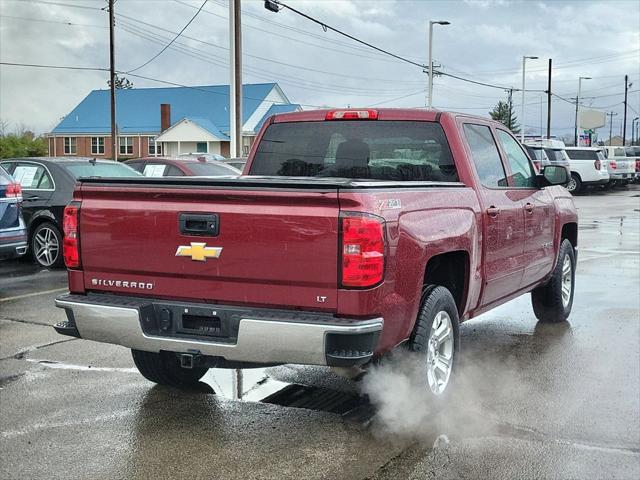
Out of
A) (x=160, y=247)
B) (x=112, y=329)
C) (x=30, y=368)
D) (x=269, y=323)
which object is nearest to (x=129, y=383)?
(x=30, y=368)

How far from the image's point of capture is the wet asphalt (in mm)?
4109

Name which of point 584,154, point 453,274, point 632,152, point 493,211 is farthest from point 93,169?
point 632,152

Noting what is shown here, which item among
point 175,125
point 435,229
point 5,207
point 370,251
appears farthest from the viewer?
point 175,125

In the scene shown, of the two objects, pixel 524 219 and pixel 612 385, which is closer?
pixel 612 385

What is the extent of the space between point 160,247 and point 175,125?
56871 millimetres

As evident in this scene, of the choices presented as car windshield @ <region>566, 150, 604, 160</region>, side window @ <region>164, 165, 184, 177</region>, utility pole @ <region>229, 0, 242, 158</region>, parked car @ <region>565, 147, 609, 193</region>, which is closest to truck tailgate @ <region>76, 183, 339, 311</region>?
side window @ <region>164, 165, 184, 177</region>

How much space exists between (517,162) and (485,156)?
0.82 m

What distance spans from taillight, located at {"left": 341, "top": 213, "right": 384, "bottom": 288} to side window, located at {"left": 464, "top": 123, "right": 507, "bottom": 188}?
200cm

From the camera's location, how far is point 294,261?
157 inches

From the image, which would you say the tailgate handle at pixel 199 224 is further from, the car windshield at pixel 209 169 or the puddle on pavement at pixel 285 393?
the car windshield at pixel 209 169

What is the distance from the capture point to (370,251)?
155 inches

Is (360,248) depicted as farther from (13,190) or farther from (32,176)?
(32,176)

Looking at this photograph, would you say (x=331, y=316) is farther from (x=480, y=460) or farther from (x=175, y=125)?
(x=175, y=125)

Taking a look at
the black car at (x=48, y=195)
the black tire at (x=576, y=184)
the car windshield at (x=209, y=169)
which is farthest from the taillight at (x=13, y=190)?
the black tire at (x=576, y=184)
